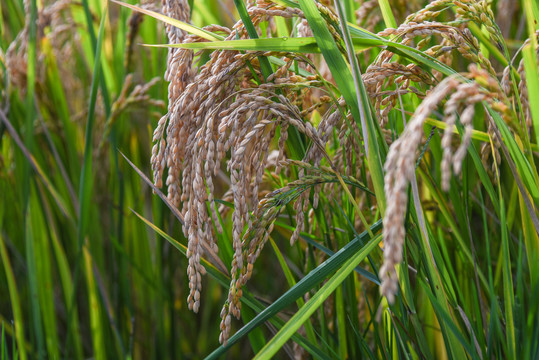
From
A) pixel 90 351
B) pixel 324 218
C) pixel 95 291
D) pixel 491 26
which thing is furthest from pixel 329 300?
pixel 90 351

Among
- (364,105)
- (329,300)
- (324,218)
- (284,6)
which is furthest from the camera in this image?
(329,300)

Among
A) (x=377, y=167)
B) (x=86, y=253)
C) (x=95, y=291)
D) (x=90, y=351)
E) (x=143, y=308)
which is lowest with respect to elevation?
(x=90, y=351)

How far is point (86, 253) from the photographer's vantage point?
1.50 meters

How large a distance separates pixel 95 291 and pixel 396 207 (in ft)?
4.16

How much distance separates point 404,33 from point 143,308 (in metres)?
1.38

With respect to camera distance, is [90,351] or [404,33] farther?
[90,351]

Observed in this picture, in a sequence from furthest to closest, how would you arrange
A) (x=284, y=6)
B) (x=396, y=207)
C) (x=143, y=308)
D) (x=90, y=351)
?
(x=90, y=351) → (x=143, y=308) → (x=284, y=6) → (x=396, y=207)

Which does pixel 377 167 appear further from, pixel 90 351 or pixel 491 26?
pixel 90 351

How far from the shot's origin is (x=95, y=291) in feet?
4.97

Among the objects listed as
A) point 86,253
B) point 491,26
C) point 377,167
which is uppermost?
point 491,26

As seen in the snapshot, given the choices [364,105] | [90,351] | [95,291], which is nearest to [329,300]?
[364,105]

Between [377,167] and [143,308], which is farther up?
[377,167]

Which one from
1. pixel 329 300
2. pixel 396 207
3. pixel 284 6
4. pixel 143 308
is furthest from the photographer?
pixel 143 308

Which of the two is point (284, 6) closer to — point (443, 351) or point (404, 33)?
point (404, 33)
